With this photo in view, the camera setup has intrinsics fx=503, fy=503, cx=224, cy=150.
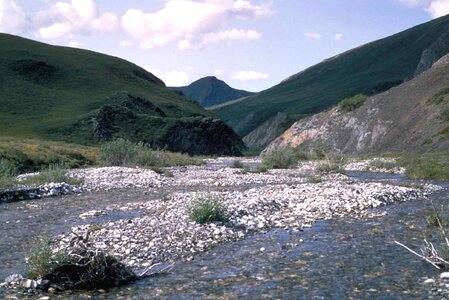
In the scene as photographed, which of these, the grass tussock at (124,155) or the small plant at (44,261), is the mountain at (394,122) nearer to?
the grass tussock at (124,155)

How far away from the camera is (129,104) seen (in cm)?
11969

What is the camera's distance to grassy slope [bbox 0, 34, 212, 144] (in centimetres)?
10481

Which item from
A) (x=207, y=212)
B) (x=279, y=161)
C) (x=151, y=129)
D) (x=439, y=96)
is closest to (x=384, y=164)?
(x=279, y=161)

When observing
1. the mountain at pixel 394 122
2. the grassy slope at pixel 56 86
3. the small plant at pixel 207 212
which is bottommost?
the small plant at pixel 207 212

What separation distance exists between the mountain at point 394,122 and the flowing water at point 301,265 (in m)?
41.8

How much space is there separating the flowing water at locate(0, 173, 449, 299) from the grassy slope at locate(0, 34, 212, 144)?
81464 mm

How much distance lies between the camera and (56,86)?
427 ft

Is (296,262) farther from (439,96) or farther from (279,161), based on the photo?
Result: (439,96)

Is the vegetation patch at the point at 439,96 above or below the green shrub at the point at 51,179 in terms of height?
above

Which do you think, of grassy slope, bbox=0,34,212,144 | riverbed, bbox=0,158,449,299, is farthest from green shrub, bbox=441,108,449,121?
grassy slope, bbox=0,34,212,144

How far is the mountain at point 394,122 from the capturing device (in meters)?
64.0

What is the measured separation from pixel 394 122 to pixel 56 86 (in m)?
89.8

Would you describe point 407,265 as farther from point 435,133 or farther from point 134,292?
point 435,133

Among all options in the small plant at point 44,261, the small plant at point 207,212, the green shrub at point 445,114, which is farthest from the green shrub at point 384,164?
the small plant at point 44,261
